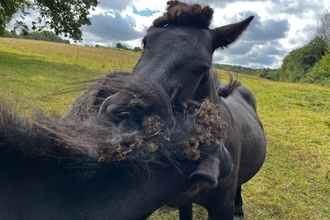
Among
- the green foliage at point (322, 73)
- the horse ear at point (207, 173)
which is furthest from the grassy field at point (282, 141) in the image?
the green foliage at point (322, 73)

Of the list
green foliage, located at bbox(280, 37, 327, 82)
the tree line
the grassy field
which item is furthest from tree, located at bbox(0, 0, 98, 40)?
green foliage, located at bbox(280, 37, 327, 82)

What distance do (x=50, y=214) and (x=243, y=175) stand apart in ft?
9.35

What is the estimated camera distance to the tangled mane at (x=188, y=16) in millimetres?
2547

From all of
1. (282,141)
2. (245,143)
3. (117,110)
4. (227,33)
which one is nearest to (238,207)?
(245,143)

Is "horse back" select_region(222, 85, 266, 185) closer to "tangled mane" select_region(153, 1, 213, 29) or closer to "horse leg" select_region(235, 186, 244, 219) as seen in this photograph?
"horse leg" select_region(235, 186, 244, 219)

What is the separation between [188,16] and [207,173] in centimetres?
158

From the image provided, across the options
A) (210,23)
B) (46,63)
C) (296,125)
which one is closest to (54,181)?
(210,23)

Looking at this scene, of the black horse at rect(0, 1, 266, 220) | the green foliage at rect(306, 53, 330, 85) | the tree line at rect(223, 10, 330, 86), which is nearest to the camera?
the black horse at rect(0, 1, 266, 220)

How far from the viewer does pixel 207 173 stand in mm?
1248

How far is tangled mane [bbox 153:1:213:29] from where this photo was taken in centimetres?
255

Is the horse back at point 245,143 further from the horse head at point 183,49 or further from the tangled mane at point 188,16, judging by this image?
the tangled mane at point 188,16

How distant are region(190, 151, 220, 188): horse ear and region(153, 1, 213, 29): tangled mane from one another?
1477 mm

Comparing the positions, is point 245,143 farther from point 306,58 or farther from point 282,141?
point 306,58

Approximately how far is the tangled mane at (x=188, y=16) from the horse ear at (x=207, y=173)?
1.48 metres
